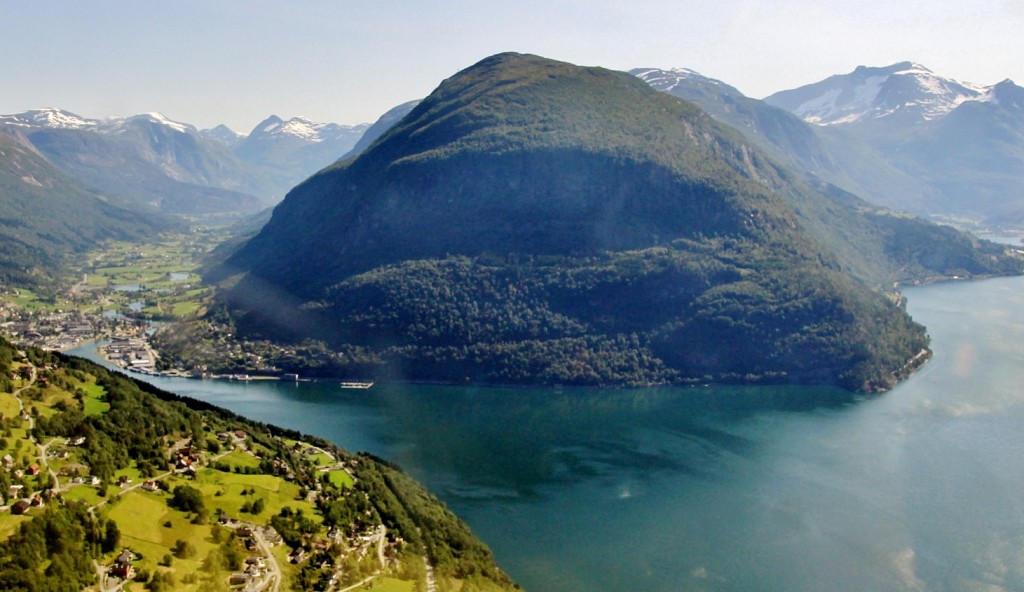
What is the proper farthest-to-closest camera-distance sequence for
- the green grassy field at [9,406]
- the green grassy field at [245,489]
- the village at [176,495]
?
the green grassy field at [9,406], the green grassy field at [245,489], the village at [176,495]

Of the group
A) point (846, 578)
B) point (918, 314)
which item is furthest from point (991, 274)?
point (846, 578)

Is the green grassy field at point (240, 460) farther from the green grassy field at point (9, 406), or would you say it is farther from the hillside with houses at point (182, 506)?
the green grassy field at point (9, 406)

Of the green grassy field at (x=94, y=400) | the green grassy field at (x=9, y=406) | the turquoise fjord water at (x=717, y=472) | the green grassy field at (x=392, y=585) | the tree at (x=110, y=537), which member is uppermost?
the green grassy field at (x=9, y=406)

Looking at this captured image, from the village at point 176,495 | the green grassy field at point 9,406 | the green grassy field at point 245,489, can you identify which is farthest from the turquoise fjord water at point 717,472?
the green grassy field at point 9,406

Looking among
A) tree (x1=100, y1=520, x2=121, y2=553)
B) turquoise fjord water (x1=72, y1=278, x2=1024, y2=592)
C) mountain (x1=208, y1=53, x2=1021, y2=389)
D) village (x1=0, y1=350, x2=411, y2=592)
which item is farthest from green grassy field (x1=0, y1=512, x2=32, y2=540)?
mountain (x1=208, y1=53, x2=1021, y2=389)

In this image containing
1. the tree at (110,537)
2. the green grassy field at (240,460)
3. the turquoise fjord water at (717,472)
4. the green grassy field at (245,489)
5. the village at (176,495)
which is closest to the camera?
the tree at (110,537)

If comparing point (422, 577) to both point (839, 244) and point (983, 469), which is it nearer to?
point (983, 469)

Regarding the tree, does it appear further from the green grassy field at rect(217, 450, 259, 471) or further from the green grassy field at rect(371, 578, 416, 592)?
the green grassy field at rect(371, 578, 416, 592)
